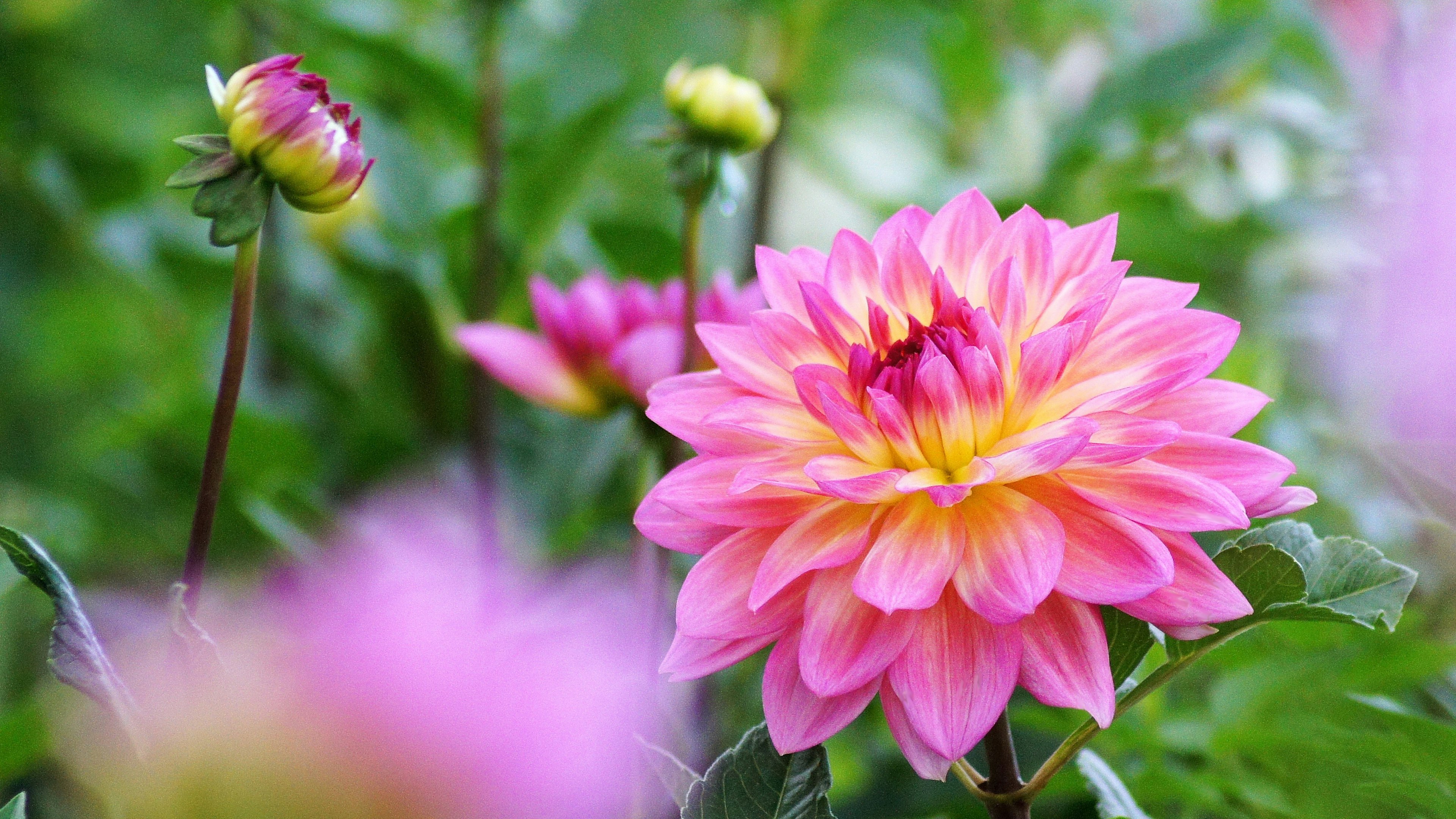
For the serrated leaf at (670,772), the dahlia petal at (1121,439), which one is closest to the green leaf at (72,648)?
the serrated leaf at (670,772)

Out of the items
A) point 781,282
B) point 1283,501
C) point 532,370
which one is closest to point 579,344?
point 532,370

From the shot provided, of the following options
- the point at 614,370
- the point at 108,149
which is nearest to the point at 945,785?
the point at 614,370

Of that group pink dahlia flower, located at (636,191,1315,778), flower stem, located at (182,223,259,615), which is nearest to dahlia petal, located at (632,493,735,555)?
pink dahlia flower, located at (636,191,1315,778)

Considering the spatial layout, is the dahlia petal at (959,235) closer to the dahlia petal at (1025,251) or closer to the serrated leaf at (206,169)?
the dahlia petal at (1025,251)

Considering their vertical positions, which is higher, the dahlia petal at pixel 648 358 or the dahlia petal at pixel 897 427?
the dahlia petal at pixel 648 358

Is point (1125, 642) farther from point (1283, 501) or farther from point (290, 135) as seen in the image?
point (290, 135)

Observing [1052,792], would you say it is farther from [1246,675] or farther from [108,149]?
[108,149]

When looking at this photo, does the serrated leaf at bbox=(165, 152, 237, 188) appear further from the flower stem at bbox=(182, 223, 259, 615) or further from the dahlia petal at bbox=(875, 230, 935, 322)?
the dahlia petal at bbox=(875, 230, 935, 322)
